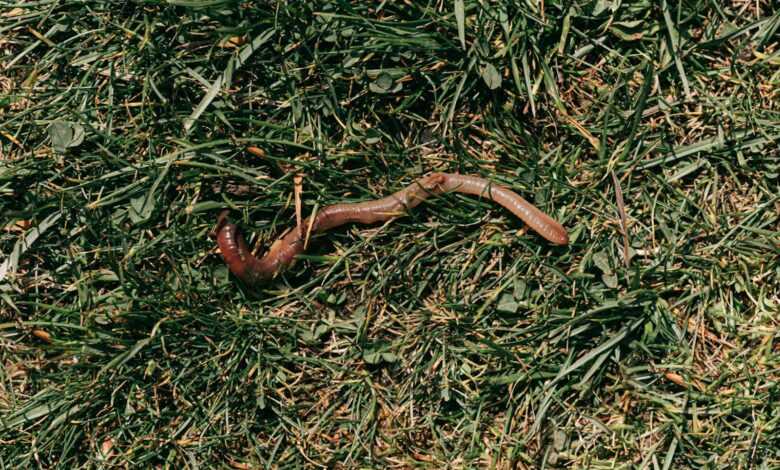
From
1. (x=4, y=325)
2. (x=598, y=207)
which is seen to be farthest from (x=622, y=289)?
(x=4, y=325)

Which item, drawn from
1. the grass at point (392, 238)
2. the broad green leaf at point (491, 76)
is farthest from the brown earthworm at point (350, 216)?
the broad green leaf at point (491, 76)

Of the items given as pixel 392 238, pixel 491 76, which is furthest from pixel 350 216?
pixel 491 76

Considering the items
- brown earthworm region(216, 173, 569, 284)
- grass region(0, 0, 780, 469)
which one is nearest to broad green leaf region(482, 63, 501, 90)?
grass region(0, 0, 780, 469)

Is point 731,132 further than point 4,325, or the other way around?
point 4,325

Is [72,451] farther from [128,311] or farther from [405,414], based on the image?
[405,414]

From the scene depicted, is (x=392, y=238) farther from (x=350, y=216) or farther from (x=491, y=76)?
(x=491, y=76)

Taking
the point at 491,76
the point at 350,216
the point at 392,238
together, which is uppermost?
the point at 491,76

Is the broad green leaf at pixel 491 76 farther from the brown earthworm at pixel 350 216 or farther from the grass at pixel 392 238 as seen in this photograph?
the brown earthworm at pixel 350 216
